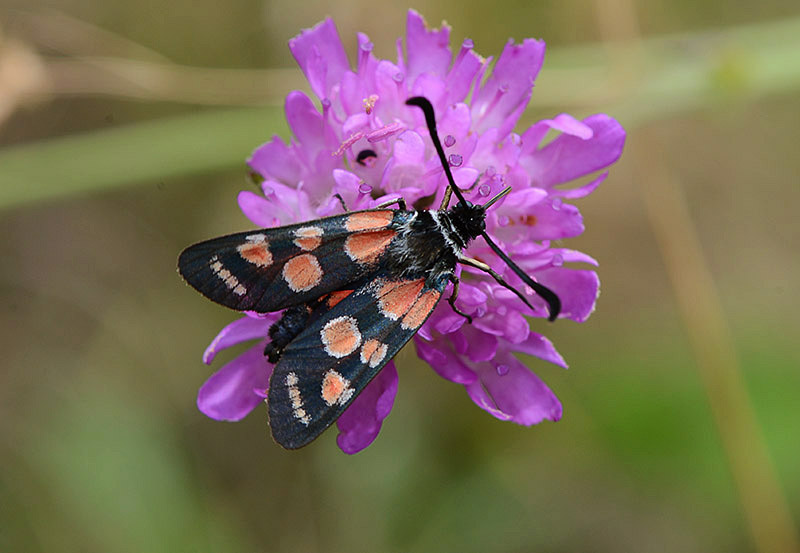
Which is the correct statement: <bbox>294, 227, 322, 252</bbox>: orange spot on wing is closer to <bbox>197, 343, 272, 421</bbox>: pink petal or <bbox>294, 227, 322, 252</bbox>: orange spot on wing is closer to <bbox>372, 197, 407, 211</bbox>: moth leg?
<bbox>372, 197, 407, 211</bbox>: moth leg

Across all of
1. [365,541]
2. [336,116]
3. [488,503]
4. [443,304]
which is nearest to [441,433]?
[488,503]

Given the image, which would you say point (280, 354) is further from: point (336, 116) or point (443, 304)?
point (336, 116)

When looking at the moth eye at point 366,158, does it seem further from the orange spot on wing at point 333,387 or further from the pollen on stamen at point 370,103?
the orange spot on wing at point 333,387

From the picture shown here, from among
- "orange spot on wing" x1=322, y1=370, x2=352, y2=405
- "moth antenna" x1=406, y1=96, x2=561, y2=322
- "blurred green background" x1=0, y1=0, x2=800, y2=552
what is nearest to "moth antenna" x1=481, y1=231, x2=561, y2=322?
"moth antenna" x1=406, y1=96, x2=561, y2=322

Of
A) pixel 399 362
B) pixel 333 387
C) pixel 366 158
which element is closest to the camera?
pixel 333 387

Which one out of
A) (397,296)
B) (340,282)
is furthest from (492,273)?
(340,282)

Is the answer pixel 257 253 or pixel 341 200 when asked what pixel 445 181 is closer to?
pixel 341 200

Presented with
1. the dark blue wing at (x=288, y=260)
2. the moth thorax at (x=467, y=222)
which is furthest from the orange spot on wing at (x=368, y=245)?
the moth thorax at (x=467, y=222)
